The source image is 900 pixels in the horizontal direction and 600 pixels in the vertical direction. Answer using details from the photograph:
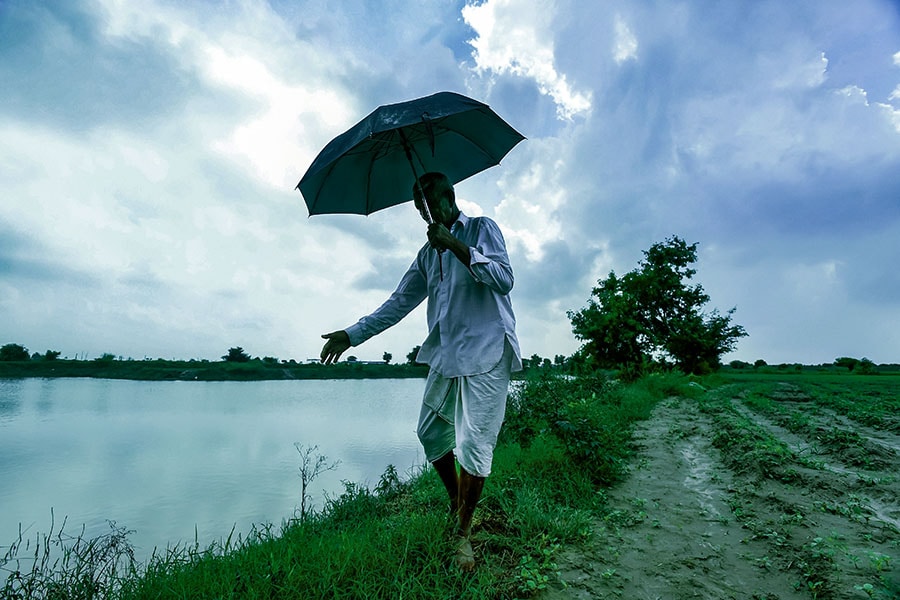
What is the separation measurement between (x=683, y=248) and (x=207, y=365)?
3824 cm

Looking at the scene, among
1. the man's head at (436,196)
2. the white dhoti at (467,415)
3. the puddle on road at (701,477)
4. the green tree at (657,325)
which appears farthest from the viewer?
the green tree at (657,325)

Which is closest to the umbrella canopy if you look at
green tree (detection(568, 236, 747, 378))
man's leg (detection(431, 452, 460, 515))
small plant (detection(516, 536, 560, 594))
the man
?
the man

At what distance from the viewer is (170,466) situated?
7.32 metres

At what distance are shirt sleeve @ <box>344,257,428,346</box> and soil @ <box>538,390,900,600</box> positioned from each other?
169cm

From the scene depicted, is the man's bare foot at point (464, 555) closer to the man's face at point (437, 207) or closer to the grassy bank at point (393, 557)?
the grassy bank at point (393, 557)

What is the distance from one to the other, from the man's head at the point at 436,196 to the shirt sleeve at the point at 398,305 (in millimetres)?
443

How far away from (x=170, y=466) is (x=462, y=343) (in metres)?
7.36

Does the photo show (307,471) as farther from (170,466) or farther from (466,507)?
(466,507)

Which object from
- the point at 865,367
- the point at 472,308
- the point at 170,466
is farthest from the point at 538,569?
the point at 865,367

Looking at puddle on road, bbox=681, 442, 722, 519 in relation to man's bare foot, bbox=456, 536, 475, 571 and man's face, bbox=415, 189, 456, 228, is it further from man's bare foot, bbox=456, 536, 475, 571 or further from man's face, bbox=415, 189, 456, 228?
man's face, bbox=415, 189, 456, 228

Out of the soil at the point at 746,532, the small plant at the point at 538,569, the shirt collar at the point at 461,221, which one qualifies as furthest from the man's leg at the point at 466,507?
the shirt collar at the point at 461,221

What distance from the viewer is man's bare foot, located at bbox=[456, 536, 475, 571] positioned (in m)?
2.12

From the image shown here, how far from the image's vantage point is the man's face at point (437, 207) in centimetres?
245

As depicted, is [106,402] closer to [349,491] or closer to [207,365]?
[349,491]
